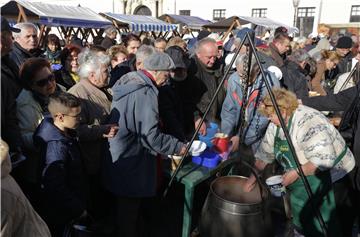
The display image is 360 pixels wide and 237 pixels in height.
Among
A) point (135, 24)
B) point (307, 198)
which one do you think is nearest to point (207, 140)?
point (307, 198)

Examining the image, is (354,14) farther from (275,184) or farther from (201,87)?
(275,184)

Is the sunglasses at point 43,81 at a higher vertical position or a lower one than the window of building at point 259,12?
lower

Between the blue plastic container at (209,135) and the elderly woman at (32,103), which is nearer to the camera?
the elderly woman at (32,103)

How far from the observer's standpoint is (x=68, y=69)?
463 cm

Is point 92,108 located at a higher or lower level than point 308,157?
higher

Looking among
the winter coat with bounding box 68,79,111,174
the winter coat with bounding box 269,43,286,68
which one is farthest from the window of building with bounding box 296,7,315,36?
the winter coat with bounding box 68,79,111,174

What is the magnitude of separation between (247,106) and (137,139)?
1.49 m

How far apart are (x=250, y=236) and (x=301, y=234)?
1.16 metres

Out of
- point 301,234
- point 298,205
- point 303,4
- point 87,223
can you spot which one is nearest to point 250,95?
point 298,205

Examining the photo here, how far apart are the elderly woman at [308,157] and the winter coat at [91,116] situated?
53.2 inches

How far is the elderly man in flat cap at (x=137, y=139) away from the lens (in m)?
2.62

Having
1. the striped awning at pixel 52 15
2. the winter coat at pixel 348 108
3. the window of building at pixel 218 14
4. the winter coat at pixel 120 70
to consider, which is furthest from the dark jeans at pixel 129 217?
the window of building at pixel 218 14

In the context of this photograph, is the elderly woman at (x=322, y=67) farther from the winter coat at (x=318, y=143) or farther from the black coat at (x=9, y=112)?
the black coat at (x=9, y=112)

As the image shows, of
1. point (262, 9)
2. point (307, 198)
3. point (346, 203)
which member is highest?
point (262, 9)
